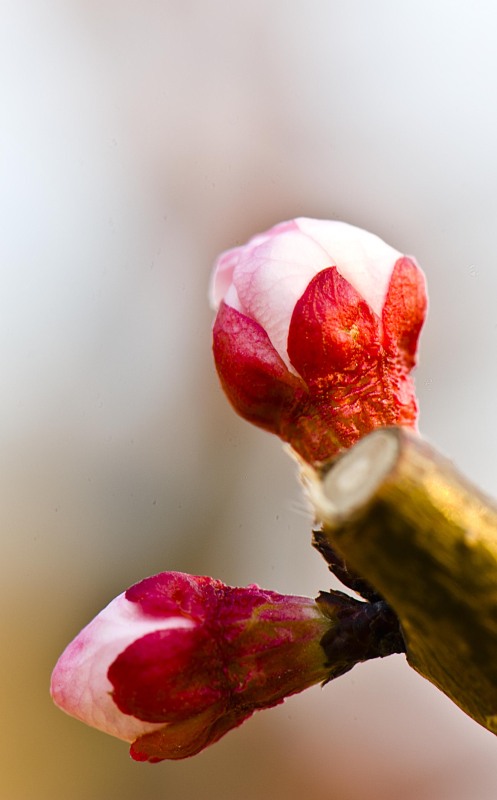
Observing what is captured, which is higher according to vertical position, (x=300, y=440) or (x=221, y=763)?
(x=300, y=440)

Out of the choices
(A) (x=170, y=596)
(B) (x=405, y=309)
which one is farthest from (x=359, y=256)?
(A) (x=170, y=596)

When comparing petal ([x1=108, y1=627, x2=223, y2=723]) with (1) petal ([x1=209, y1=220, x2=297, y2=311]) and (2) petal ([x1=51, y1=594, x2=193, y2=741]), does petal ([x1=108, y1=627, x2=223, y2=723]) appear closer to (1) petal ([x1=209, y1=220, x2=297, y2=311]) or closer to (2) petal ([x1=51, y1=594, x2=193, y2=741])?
(2) petal ([x1=51, y1=594, x2=193, y2=741])

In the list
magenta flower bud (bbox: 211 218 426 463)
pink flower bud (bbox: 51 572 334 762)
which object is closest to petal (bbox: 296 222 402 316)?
magenta flower bud (bbox: 211 218 426 463)

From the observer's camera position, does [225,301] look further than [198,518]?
No

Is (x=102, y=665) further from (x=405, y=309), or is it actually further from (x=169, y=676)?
(x=405, y=309)

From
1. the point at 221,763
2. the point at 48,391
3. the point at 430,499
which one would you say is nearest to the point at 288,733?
the point at 221,763

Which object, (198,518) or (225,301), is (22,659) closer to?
(198,518)
